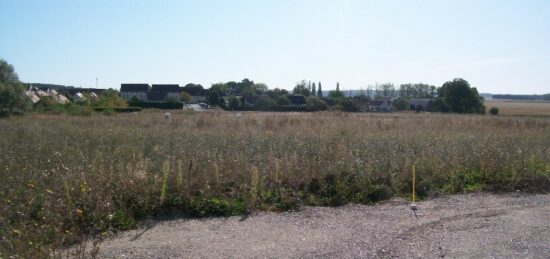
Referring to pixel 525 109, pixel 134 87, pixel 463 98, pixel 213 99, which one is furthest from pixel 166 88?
pixel 525 109

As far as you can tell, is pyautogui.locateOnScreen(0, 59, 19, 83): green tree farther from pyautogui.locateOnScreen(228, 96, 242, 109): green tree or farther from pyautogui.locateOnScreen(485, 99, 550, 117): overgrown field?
pyautogui.locateOnScreen(485, 99, 550, 117): overgrown field

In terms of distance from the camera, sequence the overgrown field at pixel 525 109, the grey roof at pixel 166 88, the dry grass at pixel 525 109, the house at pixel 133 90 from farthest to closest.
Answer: the house at pixel 133 90 → the grey roof at pixel 166 88 → the dry grass at pixel 525 109 → the overgrown field at pixel 525 109

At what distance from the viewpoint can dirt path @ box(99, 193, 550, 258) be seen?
585cm

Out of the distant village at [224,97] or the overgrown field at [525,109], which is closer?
the overgrown field at [525,109]

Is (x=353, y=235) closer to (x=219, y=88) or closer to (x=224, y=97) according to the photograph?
(x=224, y=97)

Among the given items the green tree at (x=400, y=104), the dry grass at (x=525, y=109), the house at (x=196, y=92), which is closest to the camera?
the dry grass at (x=525, y=109)

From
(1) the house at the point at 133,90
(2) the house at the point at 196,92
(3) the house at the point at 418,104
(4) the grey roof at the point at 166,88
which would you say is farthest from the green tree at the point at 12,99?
(1) the house at the point at 133,90

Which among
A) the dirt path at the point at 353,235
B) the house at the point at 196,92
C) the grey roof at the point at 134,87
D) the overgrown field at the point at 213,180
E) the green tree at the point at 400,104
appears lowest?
the dirt path at the point at 353,235

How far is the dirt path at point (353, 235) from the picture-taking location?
585 centimetres

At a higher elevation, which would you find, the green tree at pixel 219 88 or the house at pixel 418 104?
the green tree at pixel 219 88

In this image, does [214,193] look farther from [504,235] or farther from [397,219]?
[504,235]

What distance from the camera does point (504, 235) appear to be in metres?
6.71

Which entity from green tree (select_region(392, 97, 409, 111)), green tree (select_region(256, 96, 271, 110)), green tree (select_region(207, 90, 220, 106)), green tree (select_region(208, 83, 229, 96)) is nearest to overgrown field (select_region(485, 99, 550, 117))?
green tree (select_region(392, 97, 409, 111))

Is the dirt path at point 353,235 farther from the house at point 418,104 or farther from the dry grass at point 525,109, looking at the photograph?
the house at point 418,104
